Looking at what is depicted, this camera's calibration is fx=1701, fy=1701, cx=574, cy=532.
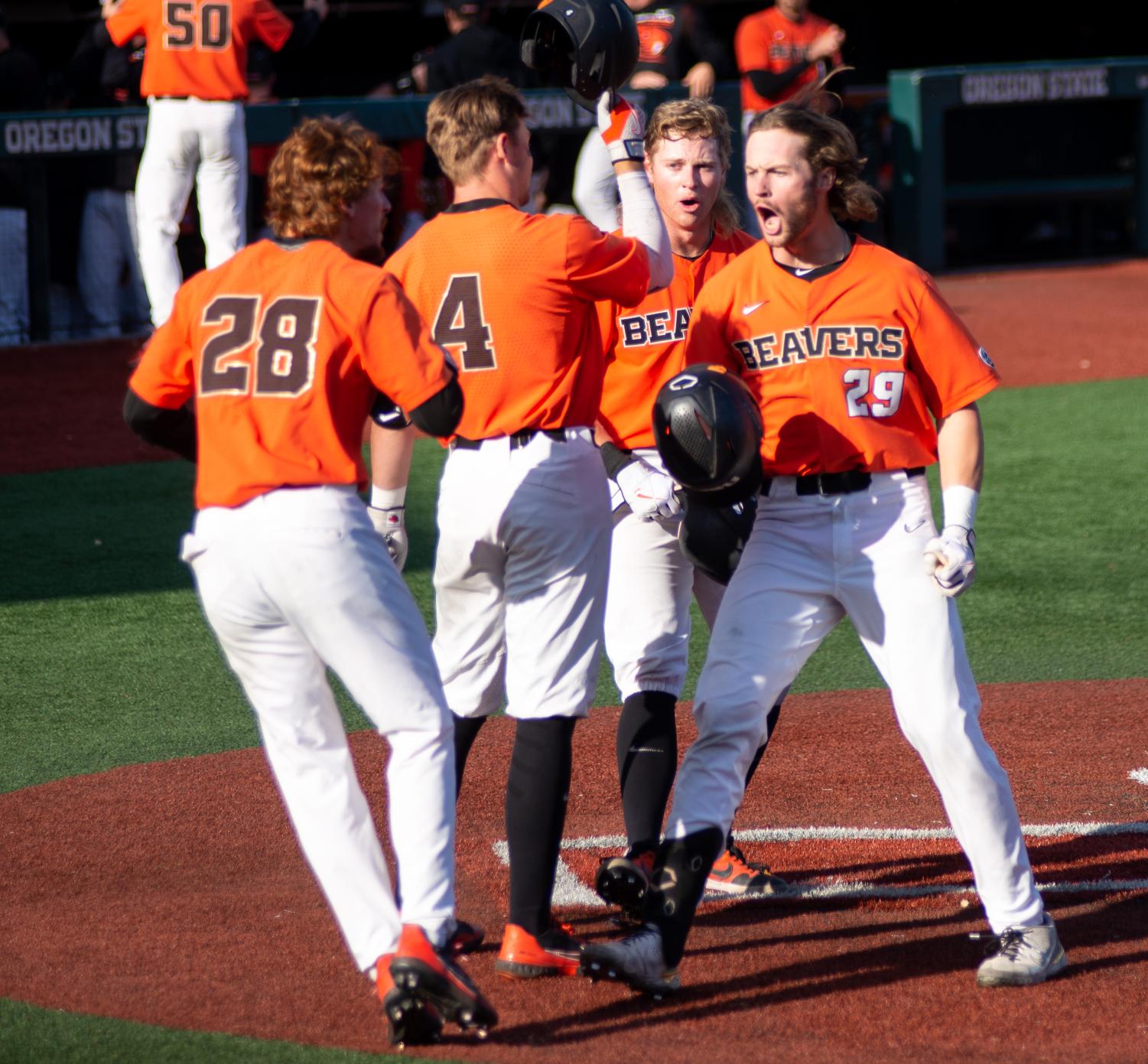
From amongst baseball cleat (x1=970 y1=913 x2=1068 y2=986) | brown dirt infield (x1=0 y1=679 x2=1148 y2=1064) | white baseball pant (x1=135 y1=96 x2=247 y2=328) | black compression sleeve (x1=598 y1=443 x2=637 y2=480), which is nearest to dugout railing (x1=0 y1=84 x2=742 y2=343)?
white baseball pant (x1=135 y1=96 x2=247 y2=328)

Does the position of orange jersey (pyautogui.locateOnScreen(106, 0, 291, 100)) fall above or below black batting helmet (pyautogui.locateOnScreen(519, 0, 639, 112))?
above

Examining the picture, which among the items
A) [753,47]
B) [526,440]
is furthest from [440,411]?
[753,47]

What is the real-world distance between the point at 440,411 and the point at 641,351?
1.19 metres

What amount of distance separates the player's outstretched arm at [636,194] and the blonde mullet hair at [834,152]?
27 cm

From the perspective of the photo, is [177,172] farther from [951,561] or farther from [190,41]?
[951,561]

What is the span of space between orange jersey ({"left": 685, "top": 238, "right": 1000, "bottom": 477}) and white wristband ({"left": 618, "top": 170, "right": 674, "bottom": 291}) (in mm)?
212

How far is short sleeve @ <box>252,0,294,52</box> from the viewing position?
361 inches

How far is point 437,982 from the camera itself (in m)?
3.27

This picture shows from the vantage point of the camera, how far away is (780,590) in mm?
3750

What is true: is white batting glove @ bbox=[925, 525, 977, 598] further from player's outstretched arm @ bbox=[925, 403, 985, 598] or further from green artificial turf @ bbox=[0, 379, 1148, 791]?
green artificial turf @ bbox=[0, 379, 1148, 791]

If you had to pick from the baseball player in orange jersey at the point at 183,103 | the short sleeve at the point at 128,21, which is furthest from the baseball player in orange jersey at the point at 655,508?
the short sleeve at the point at 128,21

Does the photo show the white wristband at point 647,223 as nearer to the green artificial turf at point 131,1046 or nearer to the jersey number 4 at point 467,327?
the jersey number 4 at point 467,327

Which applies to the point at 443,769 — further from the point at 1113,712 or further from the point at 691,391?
the point at 1113,712

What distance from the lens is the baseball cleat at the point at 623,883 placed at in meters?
4.04
